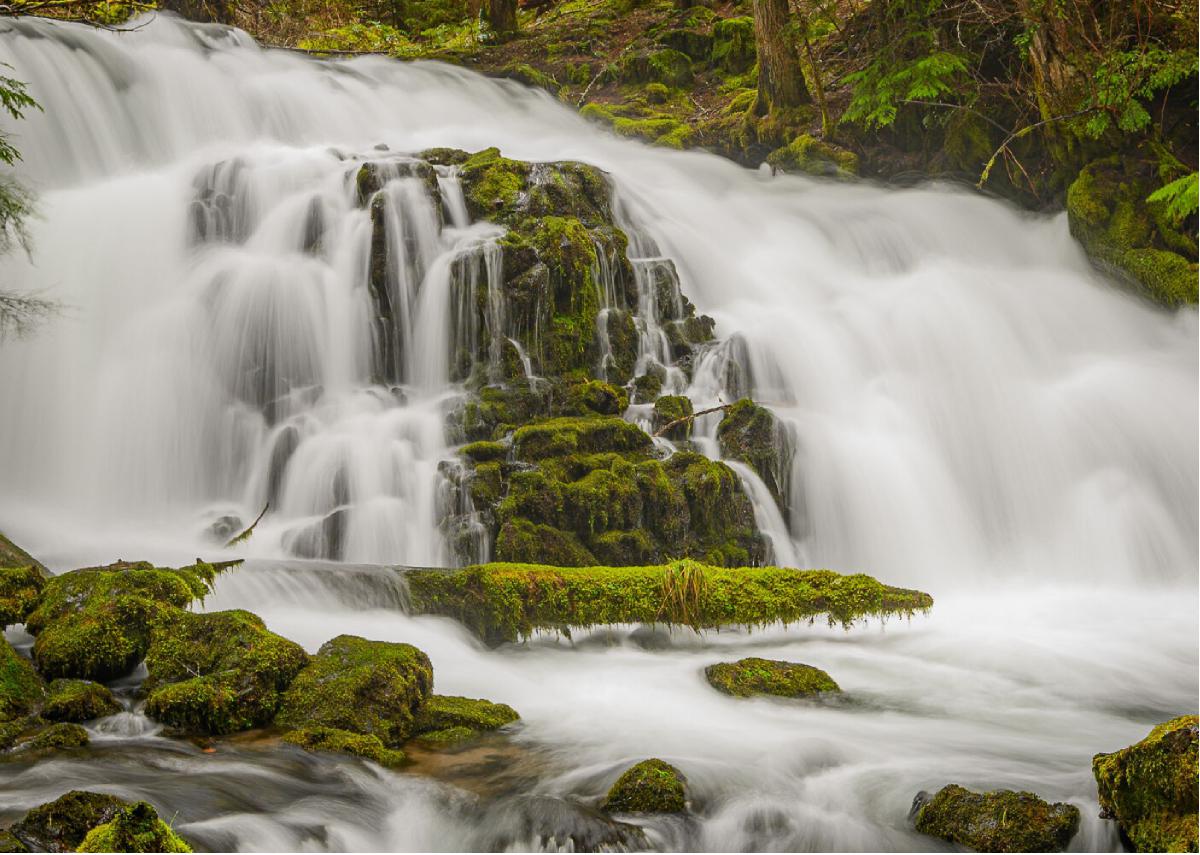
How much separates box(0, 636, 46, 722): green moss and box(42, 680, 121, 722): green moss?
6cm

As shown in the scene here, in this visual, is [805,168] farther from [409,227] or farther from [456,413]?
[456,413]

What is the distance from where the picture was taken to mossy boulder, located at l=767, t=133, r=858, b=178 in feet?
55.5

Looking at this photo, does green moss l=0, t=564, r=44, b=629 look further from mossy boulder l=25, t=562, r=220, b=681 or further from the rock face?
the rock face

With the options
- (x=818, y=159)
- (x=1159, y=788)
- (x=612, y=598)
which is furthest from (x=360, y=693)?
(x=818, y=159)

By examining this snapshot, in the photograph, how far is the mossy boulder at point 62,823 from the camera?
3.15 m

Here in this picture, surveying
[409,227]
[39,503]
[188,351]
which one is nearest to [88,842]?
[39,503]

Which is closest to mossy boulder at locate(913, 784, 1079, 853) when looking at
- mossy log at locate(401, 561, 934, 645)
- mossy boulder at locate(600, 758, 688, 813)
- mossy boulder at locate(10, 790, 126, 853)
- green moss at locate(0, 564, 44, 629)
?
mossy boulder at locate(600, 758, 688, 813)

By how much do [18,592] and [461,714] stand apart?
2.88 m

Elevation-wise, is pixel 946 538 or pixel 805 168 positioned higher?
pixel 805 168

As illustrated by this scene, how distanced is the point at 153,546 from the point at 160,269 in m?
4.48

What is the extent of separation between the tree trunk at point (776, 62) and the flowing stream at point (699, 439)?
180 centimetres

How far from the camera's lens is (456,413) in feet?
33.1

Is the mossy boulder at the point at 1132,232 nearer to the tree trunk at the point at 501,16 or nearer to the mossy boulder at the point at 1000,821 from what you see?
the mossy boulder at the point at 1000,821

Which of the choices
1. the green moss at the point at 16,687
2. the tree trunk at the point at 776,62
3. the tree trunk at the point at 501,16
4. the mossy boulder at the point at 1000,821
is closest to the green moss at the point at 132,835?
the green moss at the point at 16,687
